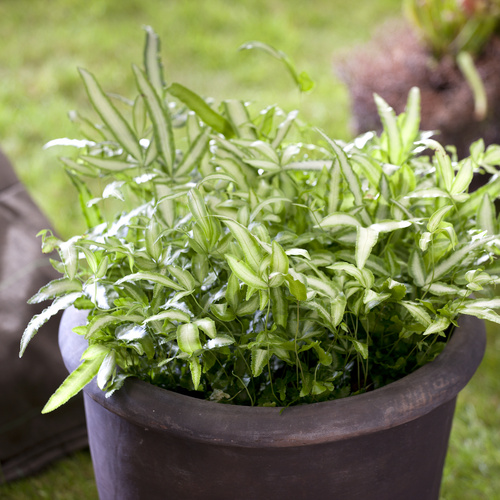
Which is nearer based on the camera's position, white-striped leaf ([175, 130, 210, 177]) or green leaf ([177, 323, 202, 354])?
green leaf ([177, 323, 202, 354])

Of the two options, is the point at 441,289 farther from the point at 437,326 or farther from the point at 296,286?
the point at 296,286

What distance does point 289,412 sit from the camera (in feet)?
2.07

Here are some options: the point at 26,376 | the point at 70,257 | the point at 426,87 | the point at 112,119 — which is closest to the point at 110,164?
the point at 112,119

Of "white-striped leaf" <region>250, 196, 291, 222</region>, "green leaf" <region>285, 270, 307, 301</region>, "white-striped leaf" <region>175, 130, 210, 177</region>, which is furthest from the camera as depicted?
"white-striped leaf" <region>175, 130, 210, 177</region>

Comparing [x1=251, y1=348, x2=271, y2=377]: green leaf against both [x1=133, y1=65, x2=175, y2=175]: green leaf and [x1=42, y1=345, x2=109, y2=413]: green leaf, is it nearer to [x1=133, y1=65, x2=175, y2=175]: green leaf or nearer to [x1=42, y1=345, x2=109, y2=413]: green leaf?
[x1=42, y1=345, x2=109, y2=413]: green leaf

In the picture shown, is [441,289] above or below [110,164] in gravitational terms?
below

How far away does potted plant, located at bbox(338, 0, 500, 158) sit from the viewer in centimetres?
183

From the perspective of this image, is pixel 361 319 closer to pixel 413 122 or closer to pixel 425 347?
pixel 425 347

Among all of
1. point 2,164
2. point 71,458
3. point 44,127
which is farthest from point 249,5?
point 71,458

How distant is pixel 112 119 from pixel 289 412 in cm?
40

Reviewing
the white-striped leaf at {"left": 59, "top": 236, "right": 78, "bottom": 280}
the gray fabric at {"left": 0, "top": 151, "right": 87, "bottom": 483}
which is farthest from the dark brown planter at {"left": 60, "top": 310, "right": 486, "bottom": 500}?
the gray fabric at {"left": 0, "top": 151, "right": 87, "bottom": 483}

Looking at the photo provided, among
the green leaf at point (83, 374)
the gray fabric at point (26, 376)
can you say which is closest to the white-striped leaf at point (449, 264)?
the green leaf at point (83, 374)

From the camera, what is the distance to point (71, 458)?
4.31 ft

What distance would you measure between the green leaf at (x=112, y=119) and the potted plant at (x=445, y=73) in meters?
1.25
